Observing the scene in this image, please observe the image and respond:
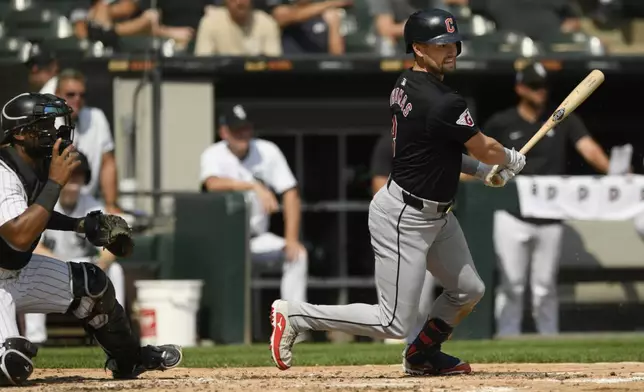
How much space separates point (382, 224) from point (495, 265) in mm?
4200

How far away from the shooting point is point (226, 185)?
34.1 ft

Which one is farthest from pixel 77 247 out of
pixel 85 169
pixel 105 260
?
pixel 85 169

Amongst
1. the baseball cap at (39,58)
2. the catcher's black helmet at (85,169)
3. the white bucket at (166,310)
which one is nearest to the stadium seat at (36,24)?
the baseball cap at (39,58)

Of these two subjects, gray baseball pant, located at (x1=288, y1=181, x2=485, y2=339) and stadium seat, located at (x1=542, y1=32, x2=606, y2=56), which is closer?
gray baseball pant, located at (x1=288, y1=181, x2=485, y2=339)

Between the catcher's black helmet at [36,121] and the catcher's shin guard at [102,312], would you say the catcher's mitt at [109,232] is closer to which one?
the catcher's shin guard at [102,312]

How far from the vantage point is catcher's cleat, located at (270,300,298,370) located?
6.21 m

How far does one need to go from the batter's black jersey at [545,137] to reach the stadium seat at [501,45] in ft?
3.04

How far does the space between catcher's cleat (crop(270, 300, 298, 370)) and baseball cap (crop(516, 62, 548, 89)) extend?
4631 millimetres

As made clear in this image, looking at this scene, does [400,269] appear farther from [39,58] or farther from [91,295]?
[39,58]

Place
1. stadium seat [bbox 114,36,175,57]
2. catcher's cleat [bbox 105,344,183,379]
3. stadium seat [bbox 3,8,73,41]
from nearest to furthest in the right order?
catcher's cleat [bbox 105,344,183,379], stadium seat [bbox 114,36,175,57], stadium seat [bbox 3,8,73,41]

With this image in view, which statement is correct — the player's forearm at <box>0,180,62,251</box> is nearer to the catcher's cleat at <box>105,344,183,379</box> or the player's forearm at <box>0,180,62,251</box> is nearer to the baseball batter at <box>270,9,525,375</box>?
the catcher's cleat at <box>105,344,183,379</box>

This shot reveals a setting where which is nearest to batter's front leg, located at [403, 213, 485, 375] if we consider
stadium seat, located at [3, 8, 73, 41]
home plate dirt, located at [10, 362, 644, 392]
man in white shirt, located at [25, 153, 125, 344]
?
home plate dirt, located at [10, 362, 644, 392]

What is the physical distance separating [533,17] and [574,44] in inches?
17.9

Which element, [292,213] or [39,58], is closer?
[292,213]
